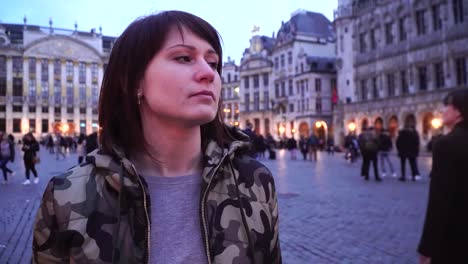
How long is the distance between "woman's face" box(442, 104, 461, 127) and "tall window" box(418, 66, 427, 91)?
38.3 metres

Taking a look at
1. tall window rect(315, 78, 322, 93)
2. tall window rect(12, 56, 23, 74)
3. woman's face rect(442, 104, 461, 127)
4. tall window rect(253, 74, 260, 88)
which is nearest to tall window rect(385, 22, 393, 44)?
tall window rect(315, 78, 322, 93)

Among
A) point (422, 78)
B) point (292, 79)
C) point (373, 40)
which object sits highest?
point (373, 40)

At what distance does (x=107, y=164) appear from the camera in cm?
164

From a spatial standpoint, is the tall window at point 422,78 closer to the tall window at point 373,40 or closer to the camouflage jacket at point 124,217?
the tall window at point 373,40

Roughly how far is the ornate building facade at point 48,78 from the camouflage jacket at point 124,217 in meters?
83.6

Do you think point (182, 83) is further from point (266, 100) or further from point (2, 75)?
point (2, 75)

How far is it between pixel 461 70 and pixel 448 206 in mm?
36850

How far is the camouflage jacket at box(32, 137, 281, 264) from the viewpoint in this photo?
153 cm

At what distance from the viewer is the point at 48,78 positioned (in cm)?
8181

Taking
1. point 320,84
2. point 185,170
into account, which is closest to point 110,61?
point 185,170

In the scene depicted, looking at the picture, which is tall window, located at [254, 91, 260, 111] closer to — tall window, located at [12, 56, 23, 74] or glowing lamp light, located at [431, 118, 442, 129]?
glowing lamp light, located at [431, 118, 442, 129]

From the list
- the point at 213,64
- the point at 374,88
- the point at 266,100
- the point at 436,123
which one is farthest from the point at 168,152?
the point at 266,100

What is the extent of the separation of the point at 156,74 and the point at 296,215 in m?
7.19

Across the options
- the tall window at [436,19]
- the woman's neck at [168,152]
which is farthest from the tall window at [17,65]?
the woman's neck at [168,152]
